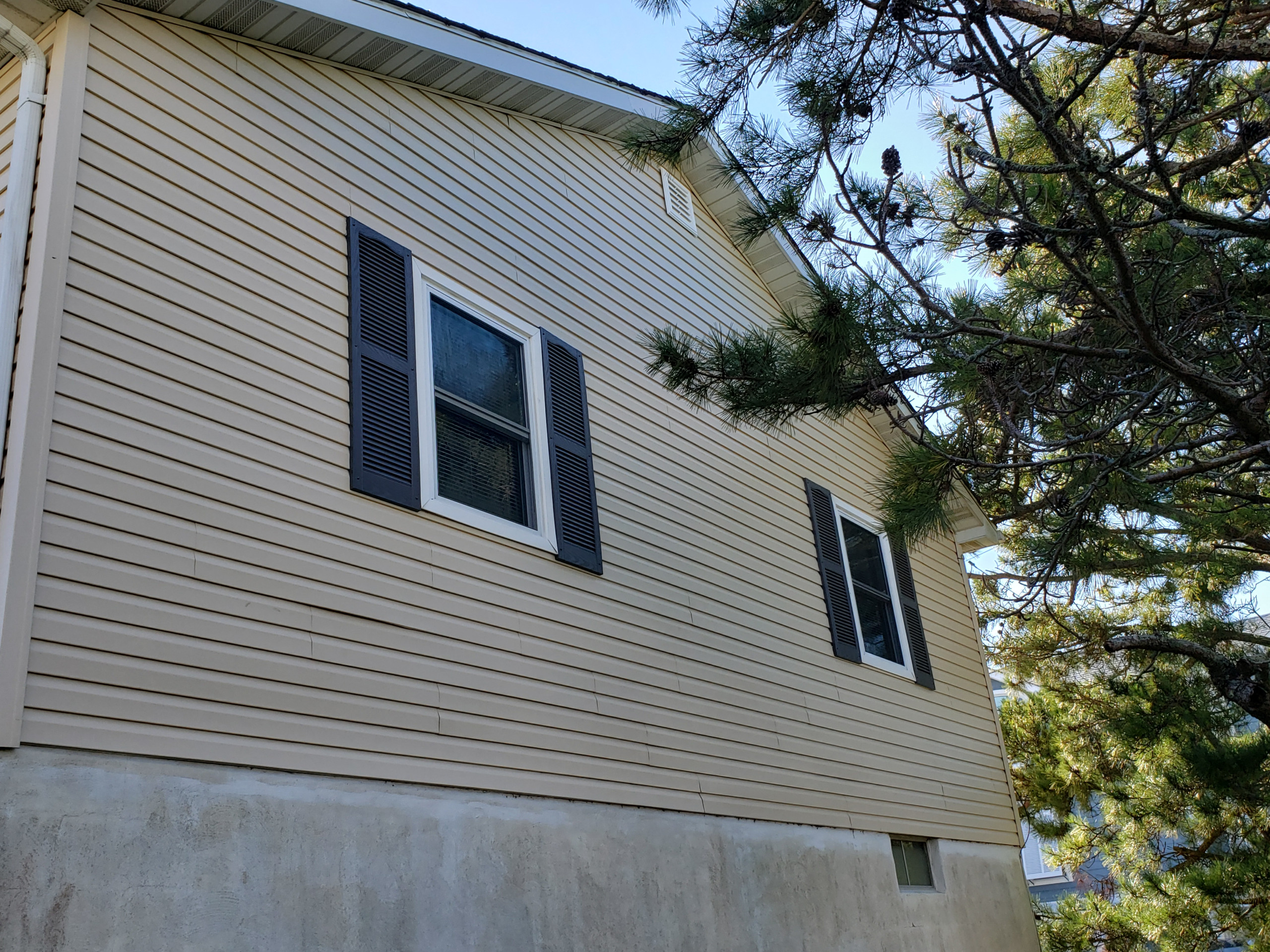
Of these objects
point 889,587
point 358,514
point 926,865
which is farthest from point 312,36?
point 926,865

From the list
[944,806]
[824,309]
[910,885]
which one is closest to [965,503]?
[944,806]

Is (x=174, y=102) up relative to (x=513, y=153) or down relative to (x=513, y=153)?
down

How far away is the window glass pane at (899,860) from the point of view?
8109mm

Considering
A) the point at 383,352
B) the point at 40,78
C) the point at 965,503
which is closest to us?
the point at 40,78

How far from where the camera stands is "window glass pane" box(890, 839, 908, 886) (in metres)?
8.11

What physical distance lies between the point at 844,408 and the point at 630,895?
2614mm

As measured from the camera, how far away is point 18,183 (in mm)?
4086

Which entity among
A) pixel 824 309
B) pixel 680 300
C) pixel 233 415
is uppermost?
pixel 680 300

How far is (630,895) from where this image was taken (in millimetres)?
5492

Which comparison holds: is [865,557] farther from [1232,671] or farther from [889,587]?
[1232,671]

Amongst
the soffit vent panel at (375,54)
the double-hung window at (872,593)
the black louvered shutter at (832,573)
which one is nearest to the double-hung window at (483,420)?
the soffit vent panel at (375,54)

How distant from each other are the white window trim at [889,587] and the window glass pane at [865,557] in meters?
0.04

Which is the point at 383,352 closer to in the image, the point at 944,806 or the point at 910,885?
the point at 910,885

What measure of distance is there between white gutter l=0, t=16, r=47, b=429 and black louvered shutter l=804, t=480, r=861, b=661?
19.7 ft
